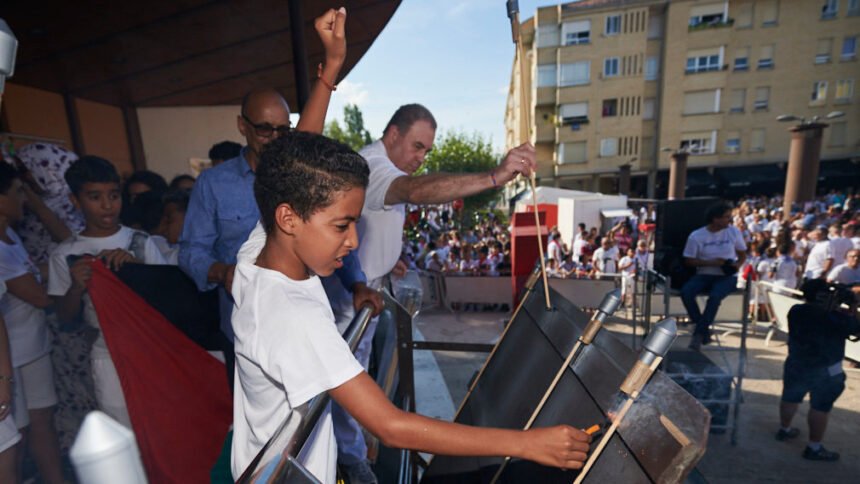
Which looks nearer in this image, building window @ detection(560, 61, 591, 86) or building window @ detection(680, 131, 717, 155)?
building window @ detection(680, 131, 717, 155)

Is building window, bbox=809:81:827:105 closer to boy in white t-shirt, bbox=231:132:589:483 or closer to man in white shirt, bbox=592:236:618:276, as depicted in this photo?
man in white shirt, bbox=592:236:618:276

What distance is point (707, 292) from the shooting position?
5.69 m

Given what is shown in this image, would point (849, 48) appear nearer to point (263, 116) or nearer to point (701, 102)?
point (701, 102)

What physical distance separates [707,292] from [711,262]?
0.44m

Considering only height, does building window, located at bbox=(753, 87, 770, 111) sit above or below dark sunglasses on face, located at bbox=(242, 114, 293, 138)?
above

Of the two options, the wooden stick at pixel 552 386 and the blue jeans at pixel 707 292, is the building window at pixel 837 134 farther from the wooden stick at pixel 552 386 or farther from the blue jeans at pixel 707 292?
the wooden stick at pixel 552 386

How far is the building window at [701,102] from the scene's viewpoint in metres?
26.9

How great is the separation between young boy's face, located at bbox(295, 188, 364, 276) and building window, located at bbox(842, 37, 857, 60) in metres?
37.9

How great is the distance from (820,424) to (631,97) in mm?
28851

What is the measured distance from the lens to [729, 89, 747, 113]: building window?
26.9m

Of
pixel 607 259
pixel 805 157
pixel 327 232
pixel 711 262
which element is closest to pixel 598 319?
pixel 327 232

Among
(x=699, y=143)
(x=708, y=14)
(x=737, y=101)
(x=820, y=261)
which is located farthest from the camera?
(x=699, y=143)

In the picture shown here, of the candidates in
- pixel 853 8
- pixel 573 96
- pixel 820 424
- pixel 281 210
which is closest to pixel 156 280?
pixel 281 210

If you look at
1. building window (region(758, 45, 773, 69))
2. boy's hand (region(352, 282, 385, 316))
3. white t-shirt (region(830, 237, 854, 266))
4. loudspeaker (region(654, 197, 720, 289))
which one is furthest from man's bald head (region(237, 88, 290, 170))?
building window (region(758, 45, 773, 69))
